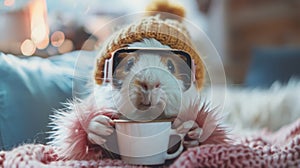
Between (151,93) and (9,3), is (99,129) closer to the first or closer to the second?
(151,93)

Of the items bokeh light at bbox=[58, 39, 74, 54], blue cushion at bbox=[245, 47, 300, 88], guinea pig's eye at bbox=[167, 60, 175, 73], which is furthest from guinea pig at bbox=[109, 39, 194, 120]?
blue cushion at bbox=[245, 47, 300, 88]

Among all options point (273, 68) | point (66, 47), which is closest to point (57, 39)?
point (66, 47)

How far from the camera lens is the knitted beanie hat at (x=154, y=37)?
38cm

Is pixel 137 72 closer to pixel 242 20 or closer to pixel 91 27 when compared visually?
pixel 91 27

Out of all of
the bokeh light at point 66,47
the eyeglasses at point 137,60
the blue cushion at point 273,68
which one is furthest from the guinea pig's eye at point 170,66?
the blue cushion at point 273,68

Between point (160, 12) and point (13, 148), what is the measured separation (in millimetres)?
177

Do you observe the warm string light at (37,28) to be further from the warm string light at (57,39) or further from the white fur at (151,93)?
the white fur at (151,93)

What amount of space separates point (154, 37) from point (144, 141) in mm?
83

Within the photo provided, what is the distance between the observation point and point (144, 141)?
367 mm

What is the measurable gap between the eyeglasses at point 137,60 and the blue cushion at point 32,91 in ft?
0.09

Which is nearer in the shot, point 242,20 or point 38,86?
point 38,86

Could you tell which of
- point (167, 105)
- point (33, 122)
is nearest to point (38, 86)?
point (33, 122)

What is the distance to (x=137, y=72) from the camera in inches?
14.4

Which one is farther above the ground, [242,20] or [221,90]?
[242,20]
